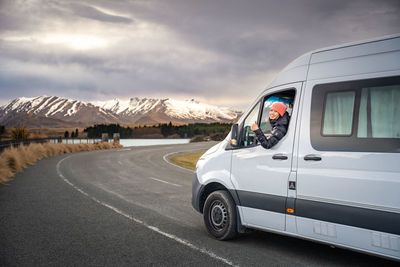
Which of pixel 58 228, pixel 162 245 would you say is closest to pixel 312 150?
pixel 162 245

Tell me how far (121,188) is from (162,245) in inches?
252

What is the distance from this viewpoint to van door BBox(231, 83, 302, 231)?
501 cm

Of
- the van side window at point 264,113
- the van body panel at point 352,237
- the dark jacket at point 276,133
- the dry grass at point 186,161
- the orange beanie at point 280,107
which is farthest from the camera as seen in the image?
the dry grass at point 186,161

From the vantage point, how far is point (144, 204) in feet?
29.3

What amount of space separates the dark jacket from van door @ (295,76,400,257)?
0.99 feet

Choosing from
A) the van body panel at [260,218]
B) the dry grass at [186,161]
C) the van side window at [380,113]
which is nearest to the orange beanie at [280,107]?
the van side window at [380,113]

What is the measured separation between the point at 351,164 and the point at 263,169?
1292 mm

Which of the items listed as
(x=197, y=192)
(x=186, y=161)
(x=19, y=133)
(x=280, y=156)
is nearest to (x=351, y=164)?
(x=280, y=156)

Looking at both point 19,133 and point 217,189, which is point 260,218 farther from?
point 19,133

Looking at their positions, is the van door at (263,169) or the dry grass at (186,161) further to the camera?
the dry grass at (186,161)

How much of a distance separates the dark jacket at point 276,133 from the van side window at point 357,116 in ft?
1.43

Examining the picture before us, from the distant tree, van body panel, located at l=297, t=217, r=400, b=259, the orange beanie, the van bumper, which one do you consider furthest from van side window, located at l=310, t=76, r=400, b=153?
the distant tree

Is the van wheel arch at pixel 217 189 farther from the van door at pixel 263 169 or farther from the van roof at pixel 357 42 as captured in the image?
the van roof at pixel 357 42

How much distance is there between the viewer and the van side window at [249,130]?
5.65m
